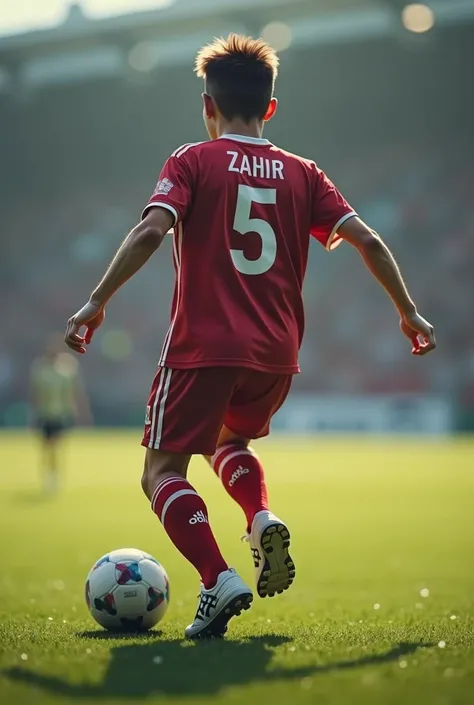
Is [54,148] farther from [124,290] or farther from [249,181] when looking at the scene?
[249,181]

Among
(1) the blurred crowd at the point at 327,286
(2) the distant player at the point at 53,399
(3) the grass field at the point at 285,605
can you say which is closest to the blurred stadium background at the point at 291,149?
(1) the blurred crowd at the point at 327,286

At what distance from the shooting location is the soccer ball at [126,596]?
4.11m

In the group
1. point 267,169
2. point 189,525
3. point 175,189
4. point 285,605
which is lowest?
point 285,605

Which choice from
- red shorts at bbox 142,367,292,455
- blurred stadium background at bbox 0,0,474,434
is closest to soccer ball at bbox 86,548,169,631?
red shorts at bbox 142,367,292,455

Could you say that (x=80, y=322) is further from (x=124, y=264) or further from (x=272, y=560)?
(x=272, y=560)

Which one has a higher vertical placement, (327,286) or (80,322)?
(327,286)

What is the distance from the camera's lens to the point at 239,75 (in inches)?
152

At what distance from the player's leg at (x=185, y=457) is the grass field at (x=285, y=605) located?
0.74 ft

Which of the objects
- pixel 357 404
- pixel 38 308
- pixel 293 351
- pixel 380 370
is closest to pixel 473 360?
pixel 380 370

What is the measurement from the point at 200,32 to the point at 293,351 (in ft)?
114

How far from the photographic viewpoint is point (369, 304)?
35.3 m

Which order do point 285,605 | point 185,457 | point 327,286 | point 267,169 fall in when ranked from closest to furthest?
point 185,457
point 267,169
point 285,605
point 327,286

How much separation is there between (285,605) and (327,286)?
31.2 metres

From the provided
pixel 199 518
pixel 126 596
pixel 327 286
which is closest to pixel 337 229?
pixel 199 518
